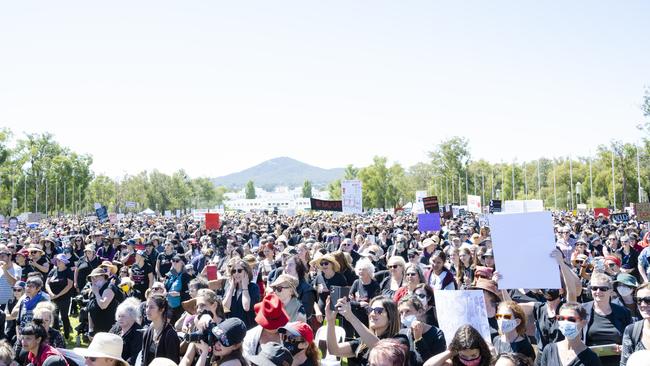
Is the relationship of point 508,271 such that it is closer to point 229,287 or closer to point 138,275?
point 229,287

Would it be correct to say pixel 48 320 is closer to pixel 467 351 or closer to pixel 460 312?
pixel 460 312

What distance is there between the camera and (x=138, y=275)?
12242 mm

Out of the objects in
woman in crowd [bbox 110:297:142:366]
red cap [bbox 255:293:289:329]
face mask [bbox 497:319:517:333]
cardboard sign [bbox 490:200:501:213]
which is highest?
cardboard sign [bbox 490:200:501:213]

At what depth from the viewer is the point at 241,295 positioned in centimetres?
772

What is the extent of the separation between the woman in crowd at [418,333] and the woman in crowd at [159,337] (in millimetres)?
2123

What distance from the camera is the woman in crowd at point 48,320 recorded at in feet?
19.9

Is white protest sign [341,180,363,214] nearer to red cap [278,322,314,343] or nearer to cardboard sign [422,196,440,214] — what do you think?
cardboard sign [422,196,440,214]

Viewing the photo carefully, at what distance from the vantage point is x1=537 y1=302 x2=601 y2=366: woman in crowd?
471cm

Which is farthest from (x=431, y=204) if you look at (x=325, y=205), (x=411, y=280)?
(x=411, y=280)

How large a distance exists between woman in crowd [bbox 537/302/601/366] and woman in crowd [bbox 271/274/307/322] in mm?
2671

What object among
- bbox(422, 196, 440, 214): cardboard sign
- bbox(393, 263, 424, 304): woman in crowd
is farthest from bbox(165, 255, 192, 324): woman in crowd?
bbox(422, 196, 440, 214): cardboard sign

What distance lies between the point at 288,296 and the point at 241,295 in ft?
3.37

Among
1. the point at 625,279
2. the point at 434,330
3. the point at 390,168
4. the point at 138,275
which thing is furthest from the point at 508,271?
the point at 390,168

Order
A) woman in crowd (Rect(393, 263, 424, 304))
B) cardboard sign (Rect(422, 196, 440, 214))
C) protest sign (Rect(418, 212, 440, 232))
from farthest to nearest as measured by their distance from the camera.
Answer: cardboard sign (Rect(422, 196, 440, 214))
protest sign (Rect(418, 212, 440, 232))
woman in crowd (Rect(393, 263, 424, 304))
